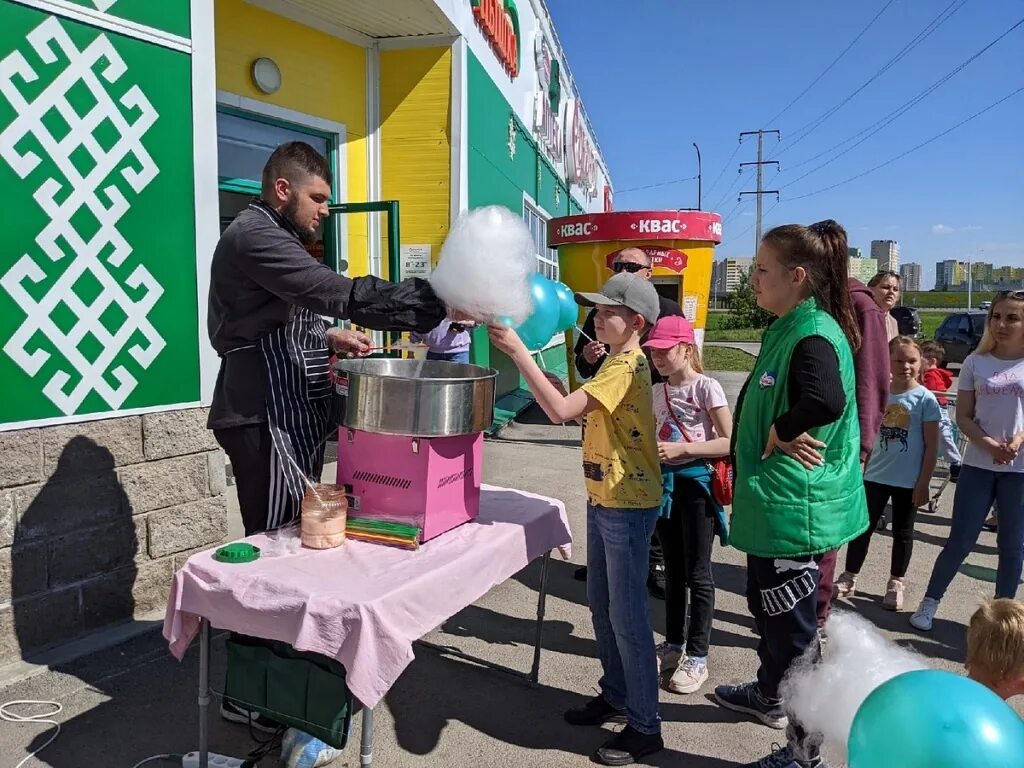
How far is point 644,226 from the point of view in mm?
7941

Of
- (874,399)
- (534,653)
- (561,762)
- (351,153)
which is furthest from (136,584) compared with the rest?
(351,153)

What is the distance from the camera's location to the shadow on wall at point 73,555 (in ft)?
10.5

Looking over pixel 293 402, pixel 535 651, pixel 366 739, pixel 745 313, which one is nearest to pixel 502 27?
pixel 293 402

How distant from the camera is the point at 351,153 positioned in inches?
275

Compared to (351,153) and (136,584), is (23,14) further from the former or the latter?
(351,153)

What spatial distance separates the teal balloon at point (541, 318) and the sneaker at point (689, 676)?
5.23 ft

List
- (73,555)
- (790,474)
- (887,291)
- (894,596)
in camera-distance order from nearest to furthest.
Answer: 1. (790,474)
2. (73,555)
3. (894,596)
4. (887,291)

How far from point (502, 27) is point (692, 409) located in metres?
7.13

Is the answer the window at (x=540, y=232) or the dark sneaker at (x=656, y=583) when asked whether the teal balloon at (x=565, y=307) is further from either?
the window at (x=540, y=232)

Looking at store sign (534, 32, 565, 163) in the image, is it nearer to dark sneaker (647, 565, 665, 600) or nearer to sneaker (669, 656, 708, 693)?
dark sneaker (647, 565, 665, 600)

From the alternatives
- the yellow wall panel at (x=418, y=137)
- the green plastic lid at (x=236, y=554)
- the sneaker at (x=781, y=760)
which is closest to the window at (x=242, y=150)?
the yellow wall panel at (x=418, y=137)

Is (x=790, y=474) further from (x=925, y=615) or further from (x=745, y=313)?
(x=745, y=313)

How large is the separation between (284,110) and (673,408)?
4448 millimetres

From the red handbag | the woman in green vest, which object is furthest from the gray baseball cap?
the red handbag
